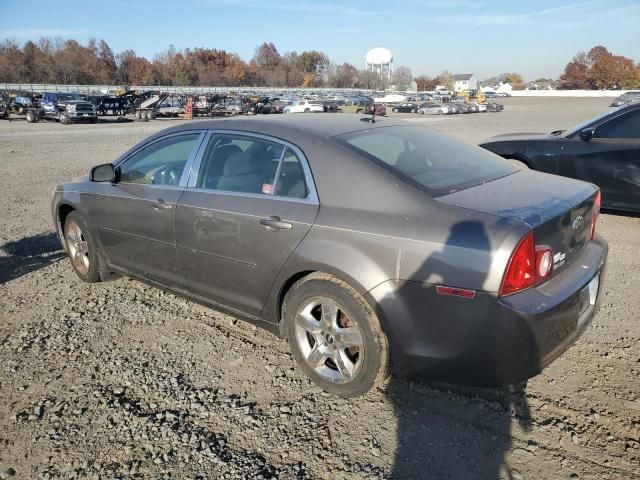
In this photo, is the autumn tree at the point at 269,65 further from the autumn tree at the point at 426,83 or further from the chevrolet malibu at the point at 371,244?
the chevrolet malibu at the point at 371,244

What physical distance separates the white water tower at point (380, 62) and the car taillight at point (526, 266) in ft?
447

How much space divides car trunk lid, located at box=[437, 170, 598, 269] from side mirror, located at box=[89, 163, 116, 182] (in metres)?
2.90

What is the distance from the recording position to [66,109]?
1209 inches

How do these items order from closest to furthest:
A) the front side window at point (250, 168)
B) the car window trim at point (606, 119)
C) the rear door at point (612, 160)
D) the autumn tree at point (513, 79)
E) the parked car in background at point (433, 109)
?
1. the front side window at point (250, 168)
2. the rear door at point (612, 160)
3. the car window trim at point (606, 119)
4. the parked car in background at point (433, 109)
5. the autumn tree at point (513, 79)

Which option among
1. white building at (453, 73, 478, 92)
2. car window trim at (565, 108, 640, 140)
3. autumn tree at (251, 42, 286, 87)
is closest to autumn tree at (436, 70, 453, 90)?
Result: white building at (453, 73, 478, 92)

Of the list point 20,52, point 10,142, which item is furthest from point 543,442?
point 20,52

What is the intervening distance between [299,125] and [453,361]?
71.9 inches

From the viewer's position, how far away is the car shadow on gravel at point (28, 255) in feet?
17.3

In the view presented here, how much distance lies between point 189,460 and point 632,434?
233cm

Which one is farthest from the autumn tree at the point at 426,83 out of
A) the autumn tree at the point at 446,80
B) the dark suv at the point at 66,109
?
the dark suv at the point at 66,109

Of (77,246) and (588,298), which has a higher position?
(588,298)

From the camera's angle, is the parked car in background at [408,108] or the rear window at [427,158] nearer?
the rear window at [427,158]

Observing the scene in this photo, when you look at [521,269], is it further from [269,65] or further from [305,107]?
[269,65]

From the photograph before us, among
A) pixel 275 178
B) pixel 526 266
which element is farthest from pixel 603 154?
pixel 275 178
